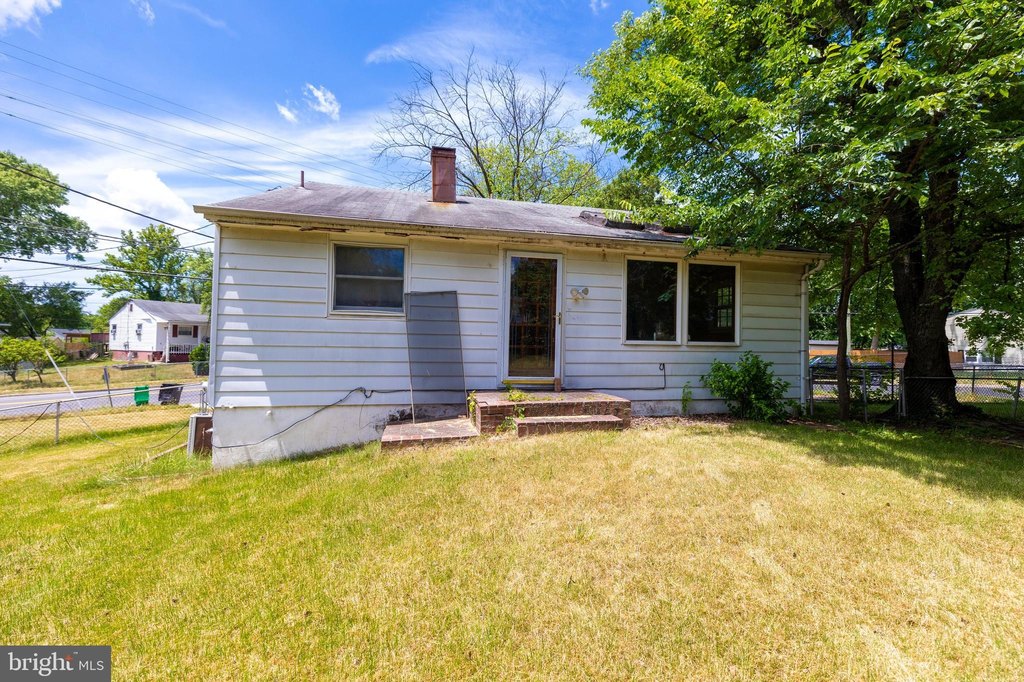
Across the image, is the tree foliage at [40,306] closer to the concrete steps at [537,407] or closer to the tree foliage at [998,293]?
the concrete steps at [537,407]

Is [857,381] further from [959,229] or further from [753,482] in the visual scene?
[753,482]

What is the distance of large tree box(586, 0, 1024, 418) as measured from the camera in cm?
425

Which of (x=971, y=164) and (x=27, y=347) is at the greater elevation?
(x=971, y=164)

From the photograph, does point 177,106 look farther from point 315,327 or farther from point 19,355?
point 315,327

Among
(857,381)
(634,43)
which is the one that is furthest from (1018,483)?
(634,43)

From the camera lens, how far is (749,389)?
6352 millimetres

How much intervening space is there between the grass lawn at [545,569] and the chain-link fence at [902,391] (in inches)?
109

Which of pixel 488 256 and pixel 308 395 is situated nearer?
pixel 308 395

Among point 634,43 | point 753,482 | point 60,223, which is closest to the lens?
point 753,482

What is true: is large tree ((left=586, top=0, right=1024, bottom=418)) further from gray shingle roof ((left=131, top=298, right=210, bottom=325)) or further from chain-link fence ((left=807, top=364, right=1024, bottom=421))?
gray shingle roof ((left=131, top=298, right=210, bottom=325))

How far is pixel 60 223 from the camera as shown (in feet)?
97.7

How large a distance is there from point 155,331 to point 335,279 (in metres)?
33.4

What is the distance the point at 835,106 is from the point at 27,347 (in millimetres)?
25056

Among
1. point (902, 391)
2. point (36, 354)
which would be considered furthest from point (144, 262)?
point (902, 391)
